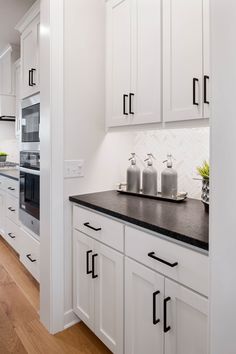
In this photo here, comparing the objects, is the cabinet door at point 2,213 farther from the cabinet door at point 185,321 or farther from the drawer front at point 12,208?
the cabinet door at point 185,321

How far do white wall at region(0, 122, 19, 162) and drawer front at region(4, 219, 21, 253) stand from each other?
1567 millimetres

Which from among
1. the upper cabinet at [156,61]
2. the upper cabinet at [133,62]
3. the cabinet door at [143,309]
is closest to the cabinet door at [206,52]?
the upper cabinet at [156,61]

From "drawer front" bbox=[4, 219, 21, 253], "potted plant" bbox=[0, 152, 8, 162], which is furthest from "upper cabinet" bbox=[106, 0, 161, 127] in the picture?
"potted plant" bbox=[0, 152, 8, 162]

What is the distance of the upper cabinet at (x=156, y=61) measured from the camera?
1362mm

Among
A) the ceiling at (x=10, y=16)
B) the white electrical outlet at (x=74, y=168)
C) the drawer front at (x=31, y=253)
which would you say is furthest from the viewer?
the ceiling at (x=10, y=16)

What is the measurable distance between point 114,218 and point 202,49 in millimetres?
954

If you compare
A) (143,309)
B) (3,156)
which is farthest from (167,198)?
(3,156)

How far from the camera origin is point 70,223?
189 centimetres

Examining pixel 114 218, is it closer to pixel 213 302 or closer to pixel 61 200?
pixel 61 200

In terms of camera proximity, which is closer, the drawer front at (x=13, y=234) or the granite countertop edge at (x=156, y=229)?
the granite countertop edge at (x=156, y=229)

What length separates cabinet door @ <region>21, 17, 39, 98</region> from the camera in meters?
2.23

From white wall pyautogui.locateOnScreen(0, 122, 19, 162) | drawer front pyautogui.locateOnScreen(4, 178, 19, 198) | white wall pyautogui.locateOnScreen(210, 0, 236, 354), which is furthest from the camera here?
white wall pyautogui.locateOnScreen(0, 122, 19, 162)

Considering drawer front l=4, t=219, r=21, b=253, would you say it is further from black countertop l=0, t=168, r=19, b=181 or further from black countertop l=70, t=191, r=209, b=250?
black countertop l=70, t=191, r=209, b=250

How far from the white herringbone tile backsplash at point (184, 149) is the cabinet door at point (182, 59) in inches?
14.4
